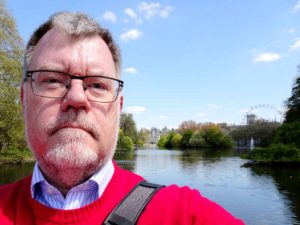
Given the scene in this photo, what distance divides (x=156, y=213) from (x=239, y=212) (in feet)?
43.0

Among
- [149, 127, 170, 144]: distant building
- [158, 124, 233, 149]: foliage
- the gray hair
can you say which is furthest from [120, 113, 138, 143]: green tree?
[149, 127, 170, 144]: distant building

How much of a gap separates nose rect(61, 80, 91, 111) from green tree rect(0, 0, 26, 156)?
673 inches

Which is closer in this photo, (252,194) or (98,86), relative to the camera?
(98,86)

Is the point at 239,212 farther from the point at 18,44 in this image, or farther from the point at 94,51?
the point at 18,44

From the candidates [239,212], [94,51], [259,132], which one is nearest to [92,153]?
[94,51]

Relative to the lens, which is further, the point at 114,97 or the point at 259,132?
the point at 259,132

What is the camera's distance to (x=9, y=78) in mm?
17344

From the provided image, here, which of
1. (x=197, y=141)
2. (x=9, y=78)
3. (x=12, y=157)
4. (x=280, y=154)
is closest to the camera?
(x=9, y=78)

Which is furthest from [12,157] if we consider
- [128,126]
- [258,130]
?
[258,130]

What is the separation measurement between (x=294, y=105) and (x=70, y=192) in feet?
139

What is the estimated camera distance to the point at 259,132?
7281 cm

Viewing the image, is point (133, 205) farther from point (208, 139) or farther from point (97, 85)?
point (208, 139)

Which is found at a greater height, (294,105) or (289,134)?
(294,105)

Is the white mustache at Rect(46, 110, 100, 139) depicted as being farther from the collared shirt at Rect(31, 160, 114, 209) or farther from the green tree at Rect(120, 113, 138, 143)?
the green tree at Rect(120, 113, 138, 143)
